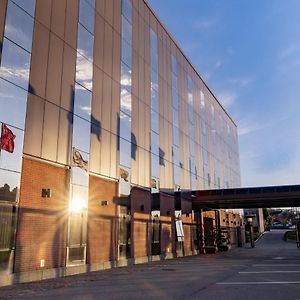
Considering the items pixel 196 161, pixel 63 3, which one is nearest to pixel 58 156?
pixel 63 3

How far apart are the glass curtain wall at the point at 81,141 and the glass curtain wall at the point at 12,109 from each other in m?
3.77

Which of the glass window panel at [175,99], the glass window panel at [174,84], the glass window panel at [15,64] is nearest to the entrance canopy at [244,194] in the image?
the glass window panel at [175,99]

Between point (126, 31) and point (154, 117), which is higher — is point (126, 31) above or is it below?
above

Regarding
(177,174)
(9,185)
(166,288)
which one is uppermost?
(177,174)

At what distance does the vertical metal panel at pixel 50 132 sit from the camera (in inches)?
691

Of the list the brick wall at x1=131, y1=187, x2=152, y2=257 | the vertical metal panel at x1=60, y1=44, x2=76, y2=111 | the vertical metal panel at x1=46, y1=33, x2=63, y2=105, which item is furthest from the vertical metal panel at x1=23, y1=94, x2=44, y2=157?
the brick wall at x1=131, y1=187, x2=152, y2=257

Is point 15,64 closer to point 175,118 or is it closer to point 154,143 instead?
point 154,143

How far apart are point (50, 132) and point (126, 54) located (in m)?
11.0

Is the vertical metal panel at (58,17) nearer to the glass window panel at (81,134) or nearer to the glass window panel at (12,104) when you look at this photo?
the glass window panel at (81,134)

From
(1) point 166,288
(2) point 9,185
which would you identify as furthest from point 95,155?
(1) point 166,288

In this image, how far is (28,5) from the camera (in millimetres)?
17469

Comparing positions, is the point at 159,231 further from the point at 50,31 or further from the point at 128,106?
the point at 50,31

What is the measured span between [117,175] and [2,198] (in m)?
9.64

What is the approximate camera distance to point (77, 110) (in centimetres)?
2027
